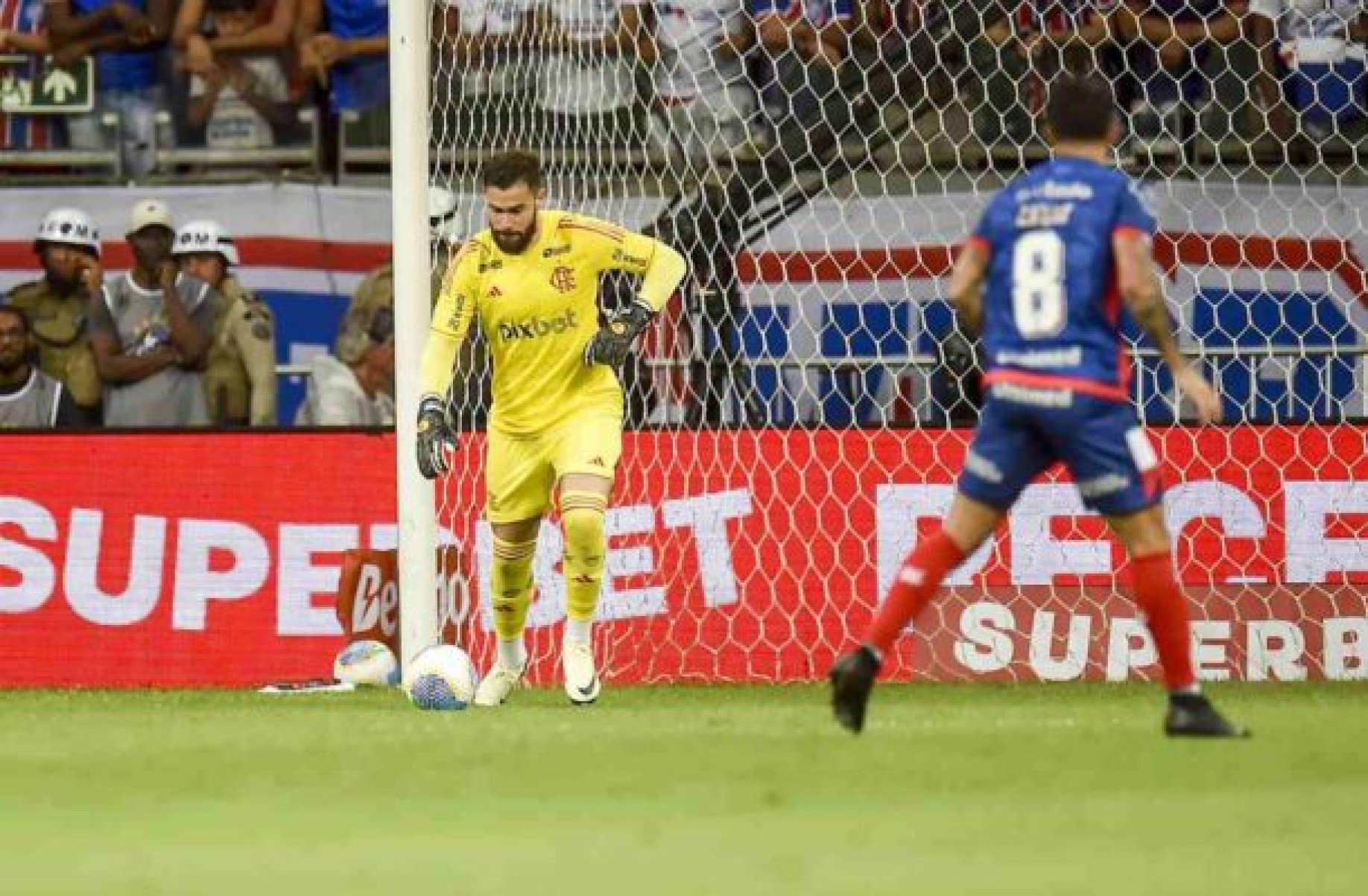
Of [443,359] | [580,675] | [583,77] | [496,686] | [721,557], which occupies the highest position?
[583,77]

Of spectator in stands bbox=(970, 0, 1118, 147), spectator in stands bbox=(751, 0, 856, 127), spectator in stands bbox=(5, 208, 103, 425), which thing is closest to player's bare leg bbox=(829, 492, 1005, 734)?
spectator in stands bbox=(970, 0, 1118, 147)

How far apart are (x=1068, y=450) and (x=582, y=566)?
3406 mm

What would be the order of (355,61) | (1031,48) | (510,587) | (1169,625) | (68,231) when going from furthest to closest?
(355,61) → (68,231) → (1031,48) → (510,587) → (1169,625)

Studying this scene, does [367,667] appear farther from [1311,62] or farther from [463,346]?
[1311,62]

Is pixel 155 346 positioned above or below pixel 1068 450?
below

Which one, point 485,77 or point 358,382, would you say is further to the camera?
point 358,382

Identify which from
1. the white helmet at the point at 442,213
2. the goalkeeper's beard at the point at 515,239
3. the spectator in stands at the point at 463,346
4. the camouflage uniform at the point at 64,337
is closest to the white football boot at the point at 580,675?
the goalkeeper's beard at the point at 515,239

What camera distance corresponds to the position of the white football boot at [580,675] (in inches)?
452

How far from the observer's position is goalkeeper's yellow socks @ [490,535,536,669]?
39.5 feet

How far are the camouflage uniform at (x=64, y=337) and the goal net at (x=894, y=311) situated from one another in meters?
2.78

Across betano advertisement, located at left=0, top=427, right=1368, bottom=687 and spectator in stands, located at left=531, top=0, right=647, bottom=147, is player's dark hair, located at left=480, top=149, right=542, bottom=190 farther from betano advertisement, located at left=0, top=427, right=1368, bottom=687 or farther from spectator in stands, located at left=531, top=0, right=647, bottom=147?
spectator in stands, located at left=531, top=0, right=647, bottom=147

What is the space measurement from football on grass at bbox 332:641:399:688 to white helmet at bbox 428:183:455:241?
2.00 m

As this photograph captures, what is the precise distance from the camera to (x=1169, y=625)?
860 centimetres

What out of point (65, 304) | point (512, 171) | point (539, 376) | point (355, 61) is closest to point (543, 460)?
point (539, 376)
